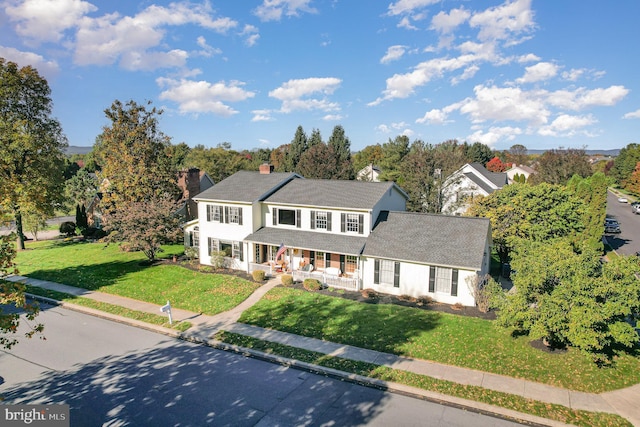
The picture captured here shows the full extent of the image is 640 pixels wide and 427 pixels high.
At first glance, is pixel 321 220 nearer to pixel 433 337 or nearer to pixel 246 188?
pixel 246 188

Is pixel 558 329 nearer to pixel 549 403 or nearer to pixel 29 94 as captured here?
pixel 549 403

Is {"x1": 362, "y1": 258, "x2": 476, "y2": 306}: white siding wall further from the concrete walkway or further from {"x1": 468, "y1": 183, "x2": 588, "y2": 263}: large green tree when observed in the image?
the concrete walkway

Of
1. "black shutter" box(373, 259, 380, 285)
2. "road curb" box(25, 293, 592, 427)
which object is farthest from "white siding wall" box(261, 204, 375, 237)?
"road curb" box(25, 293, 592, 427)

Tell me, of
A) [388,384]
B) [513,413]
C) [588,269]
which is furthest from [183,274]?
[588,269]

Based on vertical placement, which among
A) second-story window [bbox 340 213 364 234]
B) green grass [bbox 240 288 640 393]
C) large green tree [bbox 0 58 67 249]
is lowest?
green grass [bbox 240 288 640 393]

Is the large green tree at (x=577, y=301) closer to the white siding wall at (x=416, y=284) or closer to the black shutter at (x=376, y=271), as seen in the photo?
the white siding wall at (x=416, y=284)

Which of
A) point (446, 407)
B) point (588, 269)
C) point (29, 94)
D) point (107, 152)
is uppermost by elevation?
point (29, 94)
